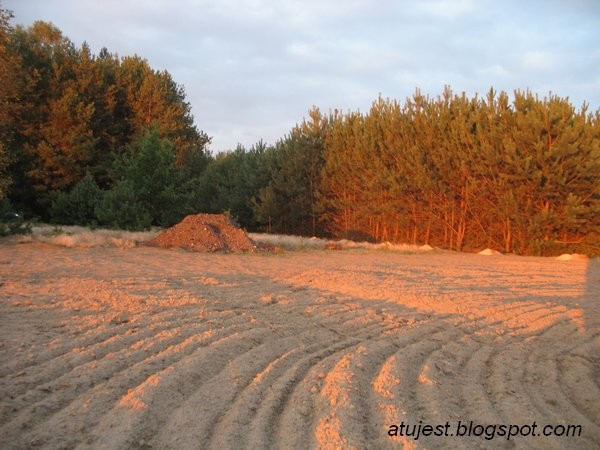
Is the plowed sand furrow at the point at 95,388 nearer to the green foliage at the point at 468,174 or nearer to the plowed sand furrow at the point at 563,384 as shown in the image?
the plowed sand furrow at the point at 563,384

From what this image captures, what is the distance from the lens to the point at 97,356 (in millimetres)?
3557

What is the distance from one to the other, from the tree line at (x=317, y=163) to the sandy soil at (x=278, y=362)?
920 centimetres

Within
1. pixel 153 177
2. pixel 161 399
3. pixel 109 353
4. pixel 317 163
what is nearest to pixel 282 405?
pixel 161 399

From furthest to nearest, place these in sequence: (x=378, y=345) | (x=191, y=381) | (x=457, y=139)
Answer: (x=457, y=139)
(x=378, y=345)
(x=191, y=381)

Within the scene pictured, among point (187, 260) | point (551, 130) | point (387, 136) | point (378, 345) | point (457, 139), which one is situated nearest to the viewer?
point (378, 345)

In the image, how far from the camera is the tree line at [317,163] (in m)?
15.1

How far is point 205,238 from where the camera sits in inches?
513

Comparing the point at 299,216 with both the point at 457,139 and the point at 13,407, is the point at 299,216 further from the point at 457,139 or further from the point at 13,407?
the point at 13,407

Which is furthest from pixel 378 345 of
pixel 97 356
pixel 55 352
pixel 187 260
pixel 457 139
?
pixel 457 139

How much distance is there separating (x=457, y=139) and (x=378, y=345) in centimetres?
1470

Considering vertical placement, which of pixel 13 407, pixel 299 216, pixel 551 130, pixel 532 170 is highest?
pixel 551 130

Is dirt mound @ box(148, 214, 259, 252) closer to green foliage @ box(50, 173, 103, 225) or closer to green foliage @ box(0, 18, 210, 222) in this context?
green foliage @ box(0, 18, 210, 222)

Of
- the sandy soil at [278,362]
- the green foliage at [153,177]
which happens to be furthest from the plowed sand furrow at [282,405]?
the green foliage at [153,177]

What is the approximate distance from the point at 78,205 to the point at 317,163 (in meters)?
10.9
